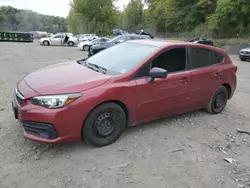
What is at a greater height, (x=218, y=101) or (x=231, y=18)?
(x=231, y=18)

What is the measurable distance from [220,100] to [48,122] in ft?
11.5

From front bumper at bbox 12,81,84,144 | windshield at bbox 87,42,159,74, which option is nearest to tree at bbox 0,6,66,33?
windshield at bbox 87,42,159,74

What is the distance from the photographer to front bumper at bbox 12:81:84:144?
9.45 feet

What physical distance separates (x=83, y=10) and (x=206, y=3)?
1982cm

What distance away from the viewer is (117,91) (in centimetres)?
327

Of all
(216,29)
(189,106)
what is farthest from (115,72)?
(216,29)

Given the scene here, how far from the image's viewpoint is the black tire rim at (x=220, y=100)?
476 centimetres

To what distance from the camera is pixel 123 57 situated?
153 inches

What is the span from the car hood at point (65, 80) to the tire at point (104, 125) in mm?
366

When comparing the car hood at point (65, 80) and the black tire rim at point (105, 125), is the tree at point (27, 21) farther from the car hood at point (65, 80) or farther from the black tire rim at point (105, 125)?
the black tire rim at point (105, 125)

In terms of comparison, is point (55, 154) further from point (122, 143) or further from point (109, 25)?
point (109, 25)

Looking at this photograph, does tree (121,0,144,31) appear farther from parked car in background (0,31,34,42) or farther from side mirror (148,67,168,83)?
side mirror (148,67,168,83)

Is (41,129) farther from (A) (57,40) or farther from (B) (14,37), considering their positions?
(B) (14,37)

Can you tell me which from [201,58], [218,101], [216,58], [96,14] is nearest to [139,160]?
[201,58]
